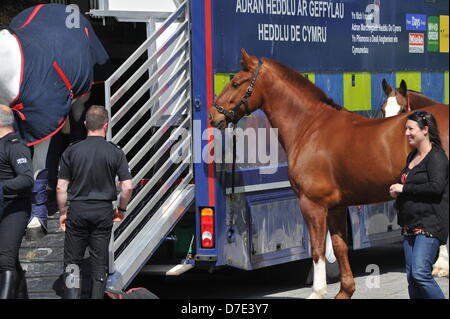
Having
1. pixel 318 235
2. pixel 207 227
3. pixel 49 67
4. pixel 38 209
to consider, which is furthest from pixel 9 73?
pixel 318 235

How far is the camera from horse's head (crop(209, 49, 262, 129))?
9156 mm

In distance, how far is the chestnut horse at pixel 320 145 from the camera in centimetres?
877

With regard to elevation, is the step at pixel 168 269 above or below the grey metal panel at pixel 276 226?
below

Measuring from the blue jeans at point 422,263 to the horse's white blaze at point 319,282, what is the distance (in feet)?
5.51

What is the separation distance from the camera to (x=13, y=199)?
802cm

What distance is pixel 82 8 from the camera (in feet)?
36.3

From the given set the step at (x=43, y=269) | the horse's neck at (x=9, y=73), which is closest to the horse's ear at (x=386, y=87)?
the horse's neck at (x=9, y=73)

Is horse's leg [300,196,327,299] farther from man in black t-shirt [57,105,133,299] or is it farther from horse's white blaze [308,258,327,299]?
man in black t-shirt [57,105,133,299]

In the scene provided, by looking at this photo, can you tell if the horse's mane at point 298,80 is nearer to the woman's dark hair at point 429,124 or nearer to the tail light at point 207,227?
the tail light at point 207,227

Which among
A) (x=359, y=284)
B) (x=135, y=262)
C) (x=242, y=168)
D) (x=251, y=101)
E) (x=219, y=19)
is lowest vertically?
(x=359, y=284)

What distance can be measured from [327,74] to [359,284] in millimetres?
2183

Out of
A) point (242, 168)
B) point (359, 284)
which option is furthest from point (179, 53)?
point (359, 284)

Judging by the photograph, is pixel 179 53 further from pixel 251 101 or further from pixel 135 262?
pixel 135 262

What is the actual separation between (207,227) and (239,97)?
1159 mm
